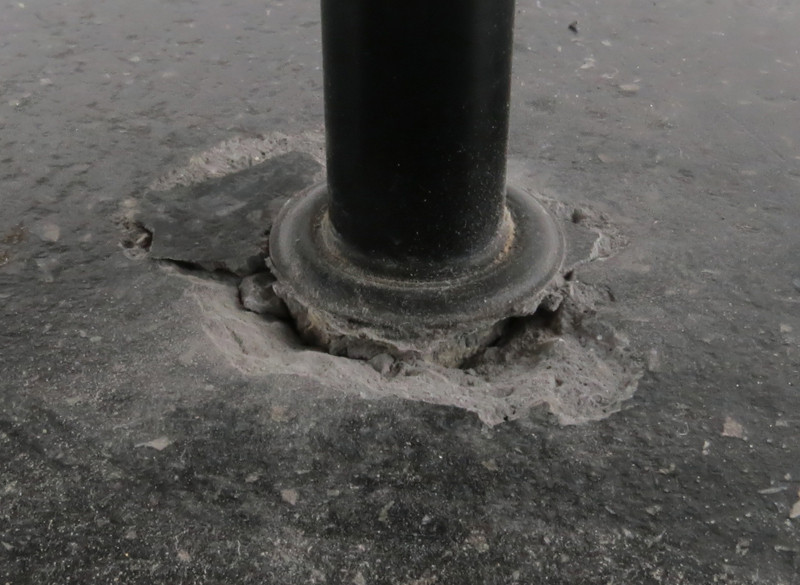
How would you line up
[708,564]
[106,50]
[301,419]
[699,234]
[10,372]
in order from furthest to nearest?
1. [106,50]
2. [699,234]
3. [10,372]
4. [301,419]
5. [708,564]

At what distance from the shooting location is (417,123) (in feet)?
4.97

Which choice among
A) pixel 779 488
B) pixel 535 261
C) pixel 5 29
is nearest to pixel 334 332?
pixel 535 261

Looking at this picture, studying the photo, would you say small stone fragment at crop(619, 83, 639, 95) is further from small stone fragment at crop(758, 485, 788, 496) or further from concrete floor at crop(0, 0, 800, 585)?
small stone fragment at crop(758, 485, 788, 496)

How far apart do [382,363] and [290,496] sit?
1.25 feet

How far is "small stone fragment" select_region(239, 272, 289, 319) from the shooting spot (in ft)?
5.91

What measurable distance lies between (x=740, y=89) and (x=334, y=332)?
1.58 m

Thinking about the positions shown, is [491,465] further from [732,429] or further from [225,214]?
[225,214]

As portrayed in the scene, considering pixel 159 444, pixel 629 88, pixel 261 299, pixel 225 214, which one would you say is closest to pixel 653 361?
pixel 261 299

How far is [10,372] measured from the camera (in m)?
1.59

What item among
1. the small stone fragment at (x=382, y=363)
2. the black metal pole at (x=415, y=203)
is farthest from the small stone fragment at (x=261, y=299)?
the small stone fragment at (x=382, y=363)

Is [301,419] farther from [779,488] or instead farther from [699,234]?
[699,234]

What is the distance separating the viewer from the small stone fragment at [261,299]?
70.9 inches

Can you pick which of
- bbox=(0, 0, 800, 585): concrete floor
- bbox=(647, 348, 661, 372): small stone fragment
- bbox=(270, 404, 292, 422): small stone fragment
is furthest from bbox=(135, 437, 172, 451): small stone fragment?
bbox=(647, 348, 661, 372): small stone fragment

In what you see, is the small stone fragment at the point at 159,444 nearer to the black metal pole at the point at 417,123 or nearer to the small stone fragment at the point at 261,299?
the small stone fragment at the point at 261,299
